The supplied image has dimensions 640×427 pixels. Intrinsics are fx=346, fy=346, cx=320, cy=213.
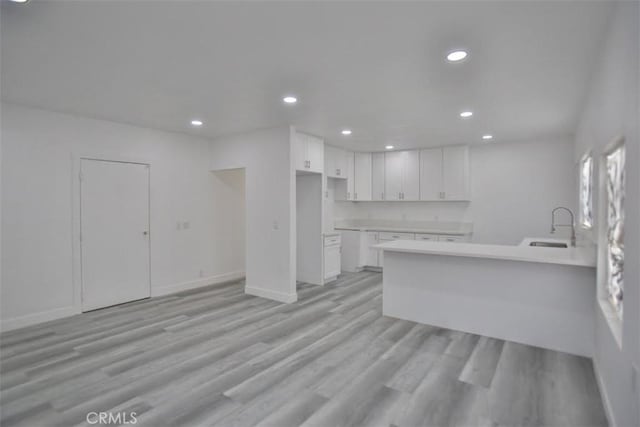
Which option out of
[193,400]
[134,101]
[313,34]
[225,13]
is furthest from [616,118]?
[134,101]

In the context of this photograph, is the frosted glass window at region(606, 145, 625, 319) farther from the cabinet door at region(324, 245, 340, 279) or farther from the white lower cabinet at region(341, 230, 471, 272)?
the white lower cabinet at region(341, 230, 471, 272)

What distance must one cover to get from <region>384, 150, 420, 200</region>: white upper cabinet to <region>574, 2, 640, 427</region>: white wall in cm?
439

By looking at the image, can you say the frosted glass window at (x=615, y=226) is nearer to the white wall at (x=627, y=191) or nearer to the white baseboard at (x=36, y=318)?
the white wall at (x=627, y=191)

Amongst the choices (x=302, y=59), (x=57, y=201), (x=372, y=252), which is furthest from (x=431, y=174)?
(x=57, y=201)

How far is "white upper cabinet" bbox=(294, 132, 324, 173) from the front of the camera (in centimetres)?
508

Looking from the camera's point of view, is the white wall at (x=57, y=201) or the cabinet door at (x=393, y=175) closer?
the white wall at (x=57, y=201)

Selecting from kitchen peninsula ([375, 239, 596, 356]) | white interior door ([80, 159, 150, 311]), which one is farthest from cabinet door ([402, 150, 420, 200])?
white interior door ([80, 159, 150, 311])

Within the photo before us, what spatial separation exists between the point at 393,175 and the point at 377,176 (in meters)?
0.35

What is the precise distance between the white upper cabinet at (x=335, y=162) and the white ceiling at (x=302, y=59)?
200cm

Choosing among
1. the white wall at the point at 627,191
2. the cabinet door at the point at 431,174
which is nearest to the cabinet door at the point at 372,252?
the cabinet door at the point at 431,174

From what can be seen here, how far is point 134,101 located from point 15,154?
4.92 feet

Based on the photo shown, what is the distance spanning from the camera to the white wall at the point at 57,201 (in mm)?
3842

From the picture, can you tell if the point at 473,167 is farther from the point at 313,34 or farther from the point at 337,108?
the point at 313,34

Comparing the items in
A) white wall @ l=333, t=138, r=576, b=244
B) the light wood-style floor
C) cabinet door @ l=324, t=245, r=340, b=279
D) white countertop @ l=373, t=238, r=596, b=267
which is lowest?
the light wood-style floor
